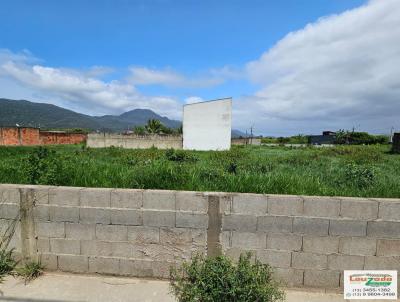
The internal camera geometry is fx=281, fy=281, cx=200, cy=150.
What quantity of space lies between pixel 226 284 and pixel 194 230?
2.90 feet

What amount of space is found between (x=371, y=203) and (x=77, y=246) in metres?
4.00

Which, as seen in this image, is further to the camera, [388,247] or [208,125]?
[208,125]

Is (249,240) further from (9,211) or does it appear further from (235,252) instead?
(9,211)

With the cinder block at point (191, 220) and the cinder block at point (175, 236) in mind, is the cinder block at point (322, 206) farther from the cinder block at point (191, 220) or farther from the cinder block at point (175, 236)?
the cinder block at point (175, 236)

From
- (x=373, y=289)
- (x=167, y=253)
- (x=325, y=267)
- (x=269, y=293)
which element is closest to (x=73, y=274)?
(x=167, y=253)

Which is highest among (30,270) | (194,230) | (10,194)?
(10,194)

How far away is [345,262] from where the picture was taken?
144 inches

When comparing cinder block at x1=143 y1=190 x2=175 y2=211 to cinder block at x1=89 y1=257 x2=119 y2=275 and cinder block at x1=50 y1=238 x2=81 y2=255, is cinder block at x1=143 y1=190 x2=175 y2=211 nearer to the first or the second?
cinder block at x1=89 y1=257 x2=119 y2=275

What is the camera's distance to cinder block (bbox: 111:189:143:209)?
3.85 meters

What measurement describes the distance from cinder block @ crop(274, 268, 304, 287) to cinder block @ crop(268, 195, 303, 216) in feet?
2.52

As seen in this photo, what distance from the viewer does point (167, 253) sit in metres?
3.88

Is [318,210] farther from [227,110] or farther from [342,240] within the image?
[227,110]

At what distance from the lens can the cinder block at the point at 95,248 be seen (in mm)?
3963

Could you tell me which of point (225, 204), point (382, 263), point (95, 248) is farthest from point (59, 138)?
point (382, 263)
